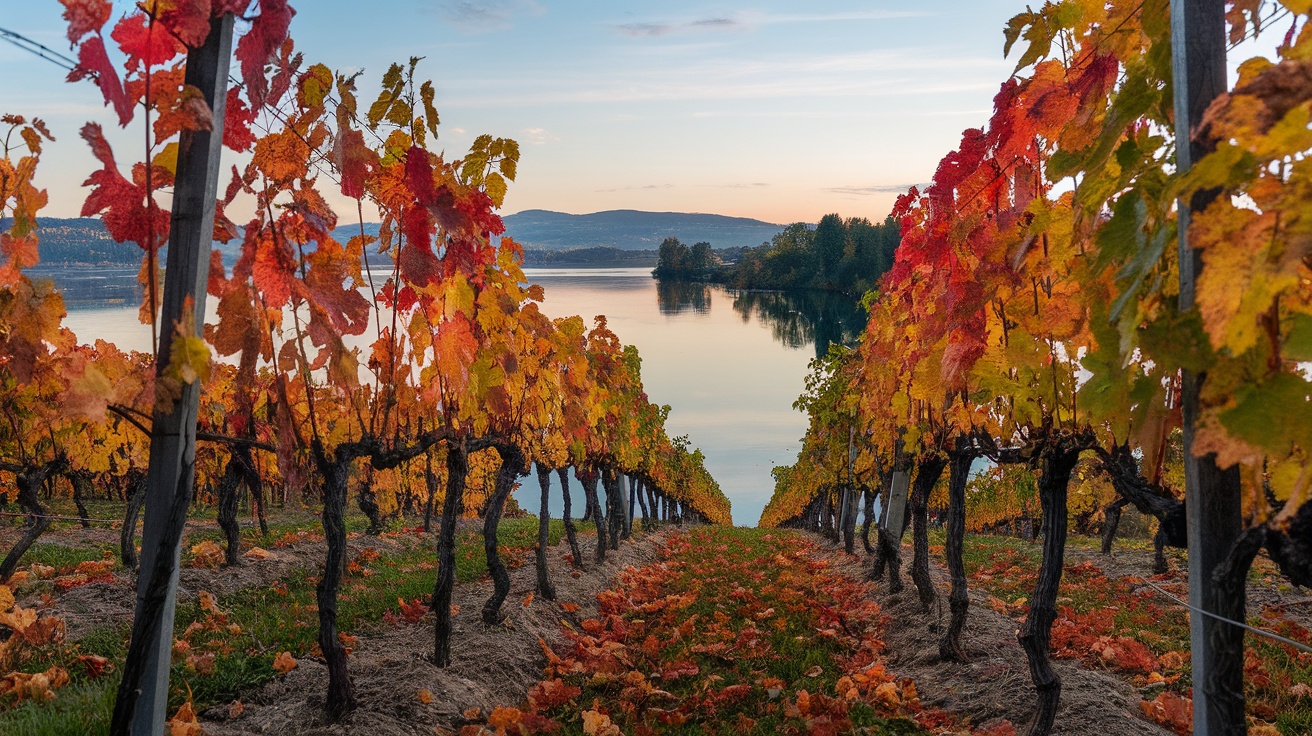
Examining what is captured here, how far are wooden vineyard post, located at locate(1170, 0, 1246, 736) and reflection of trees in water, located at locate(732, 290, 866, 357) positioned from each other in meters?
101

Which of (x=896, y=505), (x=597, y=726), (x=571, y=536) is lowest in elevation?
(x=571, y=536)

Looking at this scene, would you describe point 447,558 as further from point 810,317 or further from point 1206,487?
point 810,317

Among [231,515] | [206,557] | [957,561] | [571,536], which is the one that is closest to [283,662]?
[957,561]

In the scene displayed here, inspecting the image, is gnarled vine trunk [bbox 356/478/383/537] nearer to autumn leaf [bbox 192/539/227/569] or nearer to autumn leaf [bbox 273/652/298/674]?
autumn leaf [bbox 192/539/227/569]

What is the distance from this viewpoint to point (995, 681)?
6035 mm

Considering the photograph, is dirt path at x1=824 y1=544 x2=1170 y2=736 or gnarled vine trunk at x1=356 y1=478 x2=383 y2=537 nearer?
dirt path at x1=824 y1=544 x2=1170 y2=736

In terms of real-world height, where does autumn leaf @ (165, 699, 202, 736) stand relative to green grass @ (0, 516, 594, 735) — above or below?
above

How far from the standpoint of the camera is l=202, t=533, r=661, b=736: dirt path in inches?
190

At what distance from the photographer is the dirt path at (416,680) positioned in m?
4.82

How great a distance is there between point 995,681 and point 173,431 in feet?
19.6

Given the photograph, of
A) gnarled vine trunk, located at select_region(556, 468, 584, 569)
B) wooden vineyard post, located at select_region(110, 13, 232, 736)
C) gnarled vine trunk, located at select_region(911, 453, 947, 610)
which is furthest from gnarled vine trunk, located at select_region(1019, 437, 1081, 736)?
gnarled vine trunk, located at select_region(556, 468, 584, 569)

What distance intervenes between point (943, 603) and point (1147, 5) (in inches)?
312

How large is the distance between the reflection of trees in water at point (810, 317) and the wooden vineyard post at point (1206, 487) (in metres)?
101

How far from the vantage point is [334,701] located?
478 centimetres
